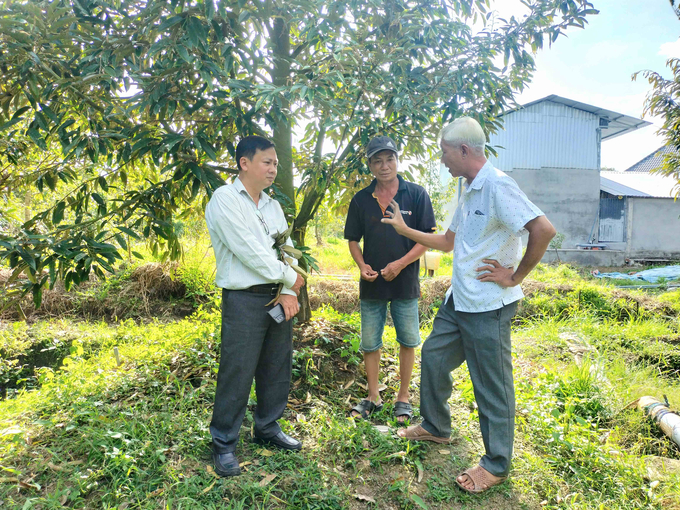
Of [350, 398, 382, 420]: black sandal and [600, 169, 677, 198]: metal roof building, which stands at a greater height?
[600, 169, 677, 198]: metal roof building

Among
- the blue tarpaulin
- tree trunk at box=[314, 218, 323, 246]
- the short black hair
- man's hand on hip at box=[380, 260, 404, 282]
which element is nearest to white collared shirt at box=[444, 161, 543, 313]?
man's hand on hip at box=[380, 260, 404, 282]

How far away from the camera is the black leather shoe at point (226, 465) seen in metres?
2.35

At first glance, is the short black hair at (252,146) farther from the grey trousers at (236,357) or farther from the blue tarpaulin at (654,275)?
the blue tarpaulin at (654,275)

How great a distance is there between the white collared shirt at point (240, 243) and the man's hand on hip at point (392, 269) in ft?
2.41

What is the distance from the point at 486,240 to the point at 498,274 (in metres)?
0.19

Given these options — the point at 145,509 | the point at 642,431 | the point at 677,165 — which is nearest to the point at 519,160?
the point at 677,165

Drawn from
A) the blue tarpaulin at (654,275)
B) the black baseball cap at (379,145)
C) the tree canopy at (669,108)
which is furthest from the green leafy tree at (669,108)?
the black baseball cap at (379,145)

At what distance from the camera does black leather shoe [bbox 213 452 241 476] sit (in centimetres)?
235

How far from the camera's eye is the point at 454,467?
2580 mm

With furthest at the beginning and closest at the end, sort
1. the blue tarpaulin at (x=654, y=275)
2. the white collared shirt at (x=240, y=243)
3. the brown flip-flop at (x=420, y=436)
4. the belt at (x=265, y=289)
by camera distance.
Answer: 1. the blue tarpaulin at (x=654, y=275)
2. the brown flip-flop at (x=420, y=436)
3. the belt at (x=265, y=289)
4. the white collared shirt at (x=240, y=243)

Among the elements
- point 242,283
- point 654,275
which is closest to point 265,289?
point 242,283

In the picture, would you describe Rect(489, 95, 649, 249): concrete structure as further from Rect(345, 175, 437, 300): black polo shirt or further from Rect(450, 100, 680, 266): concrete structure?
Rect(345, 175, 437, 300): black polo shirt

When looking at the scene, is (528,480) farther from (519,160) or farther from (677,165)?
(519,160)

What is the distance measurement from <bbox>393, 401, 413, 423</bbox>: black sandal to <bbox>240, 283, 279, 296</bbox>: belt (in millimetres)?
1321
